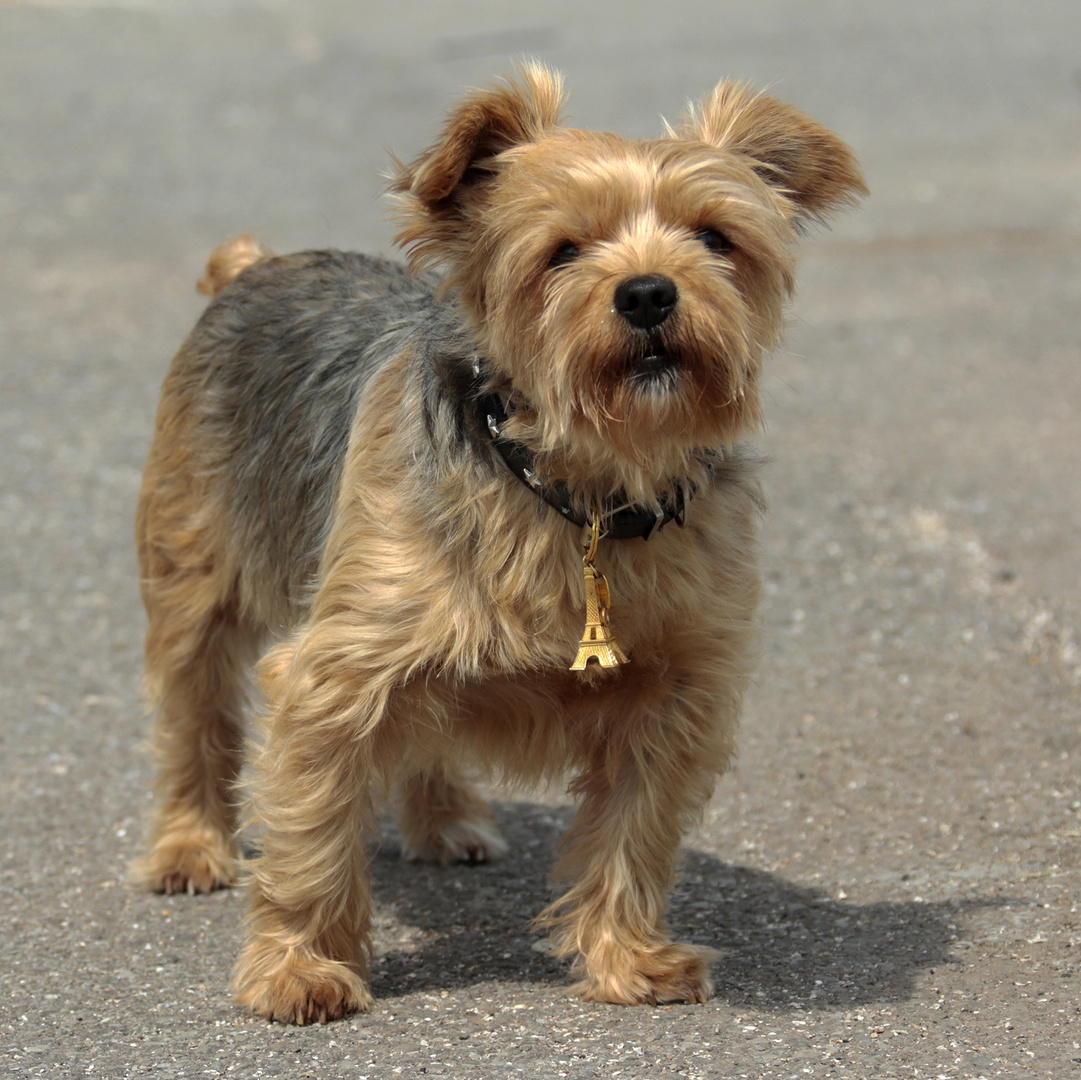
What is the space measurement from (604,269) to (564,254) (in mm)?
177

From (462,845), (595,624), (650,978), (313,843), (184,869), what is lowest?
(184,869)

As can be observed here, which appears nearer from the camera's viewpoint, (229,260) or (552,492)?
(552,492)

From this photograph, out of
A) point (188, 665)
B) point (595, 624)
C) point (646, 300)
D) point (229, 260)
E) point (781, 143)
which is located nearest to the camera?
point (646, 300)

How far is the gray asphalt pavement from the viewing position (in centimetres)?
383

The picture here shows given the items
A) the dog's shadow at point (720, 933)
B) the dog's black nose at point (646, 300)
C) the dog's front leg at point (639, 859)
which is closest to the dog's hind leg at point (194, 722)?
the dog's shadow at point (720, 933)

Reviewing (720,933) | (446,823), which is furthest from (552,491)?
(446,823)

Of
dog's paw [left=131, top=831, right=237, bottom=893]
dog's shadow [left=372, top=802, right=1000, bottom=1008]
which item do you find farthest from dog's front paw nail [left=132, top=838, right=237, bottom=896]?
dog's shadow [left=372, top=802, right=1000, bottom=1008]

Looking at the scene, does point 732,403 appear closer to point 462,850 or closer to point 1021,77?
point 462,850

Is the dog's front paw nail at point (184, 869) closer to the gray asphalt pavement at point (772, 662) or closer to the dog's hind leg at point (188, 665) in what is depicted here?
the dog's hind leg at point (188, 665)

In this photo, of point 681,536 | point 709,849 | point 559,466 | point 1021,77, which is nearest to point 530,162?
point 559,466

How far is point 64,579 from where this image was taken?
7.58 meters

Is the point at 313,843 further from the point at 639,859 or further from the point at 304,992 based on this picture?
the point at 639,859

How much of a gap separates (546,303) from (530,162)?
0.41 meters

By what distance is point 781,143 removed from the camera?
13.3ft
